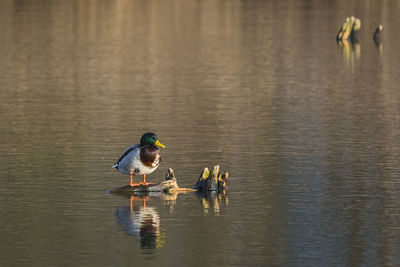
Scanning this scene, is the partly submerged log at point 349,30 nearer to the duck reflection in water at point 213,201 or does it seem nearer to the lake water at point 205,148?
the lake water at point 205,148

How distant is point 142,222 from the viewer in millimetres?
20031

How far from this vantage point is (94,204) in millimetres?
21594

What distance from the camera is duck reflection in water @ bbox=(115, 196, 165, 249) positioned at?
61.0 feet

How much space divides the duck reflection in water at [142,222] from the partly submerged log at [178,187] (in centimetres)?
46

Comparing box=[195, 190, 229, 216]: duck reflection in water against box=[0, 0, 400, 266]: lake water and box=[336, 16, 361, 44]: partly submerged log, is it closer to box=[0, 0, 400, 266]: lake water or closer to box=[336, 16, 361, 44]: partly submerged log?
box=[0, 0, 400, 266]: lake water

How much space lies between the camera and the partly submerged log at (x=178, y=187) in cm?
2281

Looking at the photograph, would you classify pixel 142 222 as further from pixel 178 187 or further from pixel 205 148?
pixel 205 148

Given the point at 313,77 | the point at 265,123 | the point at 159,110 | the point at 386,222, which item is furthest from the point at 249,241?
the point at 313,77

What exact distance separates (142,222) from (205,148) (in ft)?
29.3

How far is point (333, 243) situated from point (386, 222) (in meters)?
2.08

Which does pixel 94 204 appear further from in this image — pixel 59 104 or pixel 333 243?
pixel 59 104

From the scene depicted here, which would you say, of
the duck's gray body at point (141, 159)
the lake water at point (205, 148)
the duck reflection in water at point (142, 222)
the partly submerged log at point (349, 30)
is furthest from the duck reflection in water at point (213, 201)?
the partly submerged log at point (349, 30)

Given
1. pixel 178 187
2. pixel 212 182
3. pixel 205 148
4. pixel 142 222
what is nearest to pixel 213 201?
pixel 212 182

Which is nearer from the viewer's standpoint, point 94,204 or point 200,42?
point 94,204
